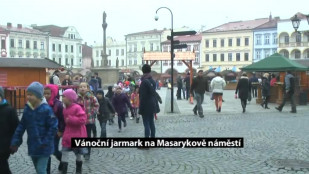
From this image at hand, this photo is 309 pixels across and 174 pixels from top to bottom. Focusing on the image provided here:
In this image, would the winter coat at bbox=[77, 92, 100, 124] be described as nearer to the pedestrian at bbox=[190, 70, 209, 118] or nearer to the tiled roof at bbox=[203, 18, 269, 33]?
the pedestrian at bbox=[190, 70, 209, 118]

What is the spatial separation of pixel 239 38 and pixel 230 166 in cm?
6867

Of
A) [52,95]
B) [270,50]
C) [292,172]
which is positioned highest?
[270,50]

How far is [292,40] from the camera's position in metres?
66.1

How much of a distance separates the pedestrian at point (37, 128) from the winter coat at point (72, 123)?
2.58 ft

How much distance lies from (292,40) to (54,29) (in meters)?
52.5

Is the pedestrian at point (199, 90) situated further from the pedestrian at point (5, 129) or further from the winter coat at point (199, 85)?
the pedestrian at point (5, 129)

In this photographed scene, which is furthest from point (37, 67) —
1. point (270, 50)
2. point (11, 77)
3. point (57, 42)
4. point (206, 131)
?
point (57, 42)

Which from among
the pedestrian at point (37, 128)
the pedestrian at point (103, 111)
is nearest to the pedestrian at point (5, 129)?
the pedestrian at point (37, 128)

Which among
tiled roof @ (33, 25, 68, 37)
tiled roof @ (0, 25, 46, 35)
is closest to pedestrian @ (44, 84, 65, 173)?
tiled roof @ (0, 25, 46, 35)

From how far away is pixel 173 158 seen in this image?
698cm

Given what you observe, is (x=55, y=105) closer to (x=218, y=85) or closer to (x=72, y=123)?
(x=72, y=123)

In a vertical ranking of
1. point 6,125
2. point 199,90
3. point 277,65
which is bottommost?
point 6,125

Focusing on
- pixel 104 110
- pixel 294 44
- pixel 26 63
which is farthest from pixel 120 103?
pixel 294 44

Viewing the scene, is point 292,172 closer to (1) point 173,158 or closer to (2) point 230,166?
(2) point 230,166
